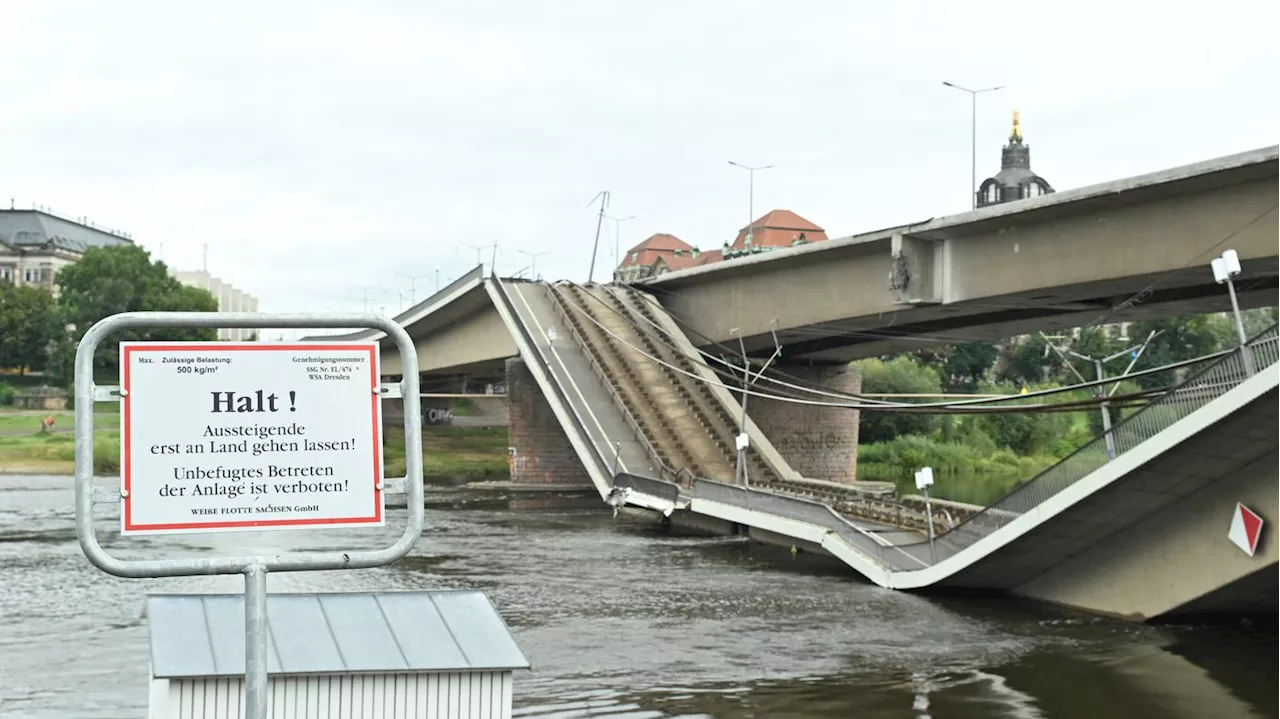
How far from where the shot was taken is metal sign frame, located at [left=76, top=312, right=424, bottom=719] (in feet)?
16.2

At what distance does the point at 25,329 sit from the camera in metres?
122

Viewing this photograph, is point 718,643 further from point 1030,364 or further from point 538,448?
point 1030,364

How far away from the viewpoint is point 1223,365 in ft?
69.6

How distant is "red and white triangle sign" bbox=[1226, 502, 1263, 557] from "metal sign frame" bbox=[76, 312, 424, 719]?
19542 mm

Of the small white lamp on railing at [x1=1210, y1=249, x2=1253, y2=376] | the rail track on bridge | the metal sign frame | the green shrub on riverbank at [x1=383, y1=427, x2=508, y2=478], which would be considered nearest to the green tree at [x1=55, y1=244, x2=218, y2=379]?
the green shrub on riverbank at [x1=383, y1=427, x2=508, y2=478]

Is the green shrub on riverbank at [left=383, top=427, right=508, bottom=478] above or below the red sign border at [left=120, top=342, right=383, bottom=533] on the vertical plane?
below

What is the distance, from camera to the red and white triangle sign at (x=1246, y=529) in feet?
72.5

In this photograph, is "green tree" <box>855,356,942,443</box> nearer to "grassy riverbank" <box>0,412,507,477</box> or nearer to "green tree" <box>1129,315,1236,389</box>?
"grassy riverbank" <box>0,412,507,477</box>

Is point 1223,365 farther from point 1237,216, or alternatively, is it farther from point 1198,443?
point 1237,216

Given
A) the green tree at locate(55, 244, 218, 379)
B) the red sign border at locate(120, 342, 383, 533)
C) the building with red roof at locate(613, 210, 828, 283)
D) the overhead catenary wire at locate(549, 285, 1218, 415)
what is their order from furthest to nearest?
the building with red roof at locate(613, 210, 828, 283) → the green tree at locate(55, 244, 218, 379) → the overhead catenary wire at locate(549, 285, 1218, 415) → the red sign border at locate(120, 342, 383, 533)

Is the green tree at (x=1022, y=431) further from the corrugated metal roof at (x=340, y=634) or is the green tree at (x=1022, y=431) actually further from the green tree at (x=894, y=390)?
the corrugated metal roof at (x=340, y=634)

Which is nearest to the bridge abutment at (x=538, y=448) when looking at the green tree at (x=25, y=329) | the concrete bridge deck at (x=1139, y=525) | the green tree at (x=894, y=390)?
the green tree at (x=894, y=390)

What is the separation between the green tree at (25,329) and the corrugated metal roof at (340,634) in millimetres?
116762

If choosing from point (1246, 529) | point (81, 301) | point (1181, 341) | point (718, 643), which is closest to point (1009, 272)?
point (1246, 529)
